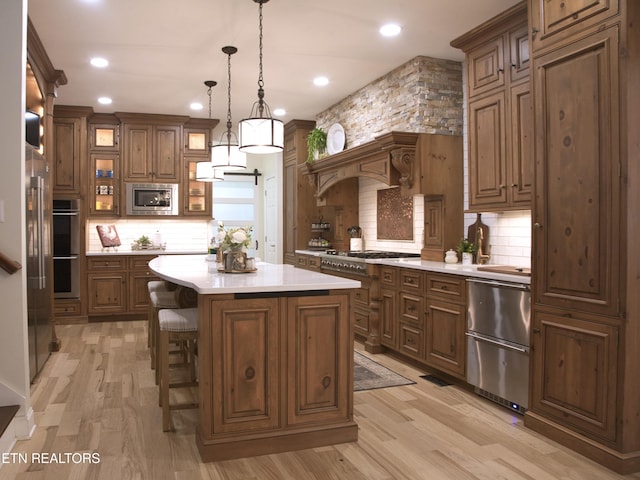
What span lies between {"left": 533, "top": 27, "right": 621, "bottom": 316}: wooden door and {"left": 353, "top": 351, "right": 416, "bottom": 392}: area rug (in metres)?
1.48

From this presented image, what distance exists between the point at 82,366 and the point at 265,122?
2834 mm

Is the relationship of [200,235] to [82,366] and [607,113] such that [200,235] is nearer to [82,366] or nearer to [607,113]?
[82,366]

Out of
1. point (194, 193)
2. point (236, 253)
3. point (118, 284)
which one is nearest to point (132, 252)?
point (118, 284)

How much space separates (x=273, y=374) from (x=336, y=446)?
0.54 m

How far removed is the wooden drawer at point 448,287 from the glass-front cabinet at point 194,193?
445cm

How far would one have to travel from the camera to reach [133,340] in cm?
598

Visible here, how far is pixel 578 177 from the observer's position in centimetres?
291

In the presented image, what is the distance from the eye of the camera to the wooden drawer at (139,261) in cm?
723

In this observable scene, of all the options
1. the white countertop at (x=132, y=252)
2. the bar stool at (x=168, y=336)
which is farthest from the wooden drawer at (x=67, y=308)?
the bar stool at (x=168, y=336)

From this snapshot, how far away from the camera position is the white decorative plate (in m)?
6.72

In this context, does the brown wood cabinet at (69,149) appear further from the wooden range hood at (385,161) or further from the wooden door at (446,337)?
the wooden door at (446,337)

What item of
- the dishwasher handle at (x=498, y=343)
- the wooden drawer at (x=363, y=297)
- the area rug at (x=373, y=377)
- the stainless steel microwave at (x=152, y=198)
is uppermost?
the stainless steel microwave at (x=152, y=198)

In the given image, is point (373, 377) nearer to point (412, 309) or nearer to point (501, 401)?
point (412, 309)

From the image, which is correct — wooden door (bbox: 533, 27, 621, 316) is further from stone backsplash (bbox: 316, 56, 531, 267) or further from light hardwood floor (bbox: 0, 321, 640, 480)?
stone backsplash (bbox: 316, 56, 531, 267)
